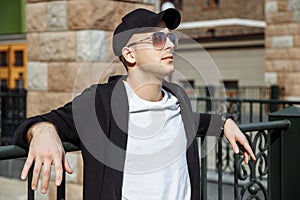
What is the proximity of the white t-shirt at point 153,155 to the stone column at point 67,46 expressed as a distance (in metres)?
2.95

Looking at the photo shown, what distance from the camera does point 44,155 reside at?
2061 mm

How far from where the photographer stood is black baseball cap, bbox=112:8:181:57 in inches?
92.4

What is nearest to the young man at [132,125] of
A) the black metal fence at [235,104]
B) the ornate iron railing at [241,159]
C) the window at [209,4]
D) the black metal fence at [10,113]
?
the ornate iron railing at [241,159]

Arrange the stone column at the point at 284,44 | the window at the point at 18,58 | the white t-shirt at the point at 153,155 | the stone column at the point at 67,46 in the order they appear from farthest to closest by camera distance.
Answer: the window at the point at 18,58 → the stone column at the point at 284,44 → the stone column at the point at 67,46 → the white t-shirt at the point at 153,155

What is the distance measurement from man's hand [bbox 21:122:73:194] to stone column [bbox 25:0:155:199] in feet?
10.4

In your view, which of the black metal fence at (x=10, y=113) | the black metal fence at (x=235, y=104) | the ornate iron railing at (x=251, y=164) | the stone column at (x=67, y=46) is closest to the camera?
the ornate iron railing at (x=251, y=164)

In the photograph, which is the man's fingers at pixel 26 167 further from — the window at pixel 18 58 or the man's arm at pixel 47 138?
the window at pixel 18 58

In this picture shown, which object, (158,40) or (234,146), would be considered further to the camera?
(234,146)

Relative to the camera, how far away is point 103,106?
7.61ft

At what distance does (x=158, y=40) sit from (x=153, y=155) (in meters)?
0.46

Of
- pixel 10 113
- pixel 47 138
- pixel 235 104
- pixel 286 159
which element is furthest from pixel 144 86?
pixel 10 113

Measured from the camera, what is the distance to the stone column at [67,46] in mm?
5730

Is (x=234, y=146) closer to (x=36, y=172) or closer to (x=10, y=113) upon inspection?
(x=36, y=172)

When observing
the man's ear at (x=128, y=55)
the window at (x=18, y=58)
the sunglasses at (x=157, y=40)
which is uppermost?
the window at (x=18, y=58)
